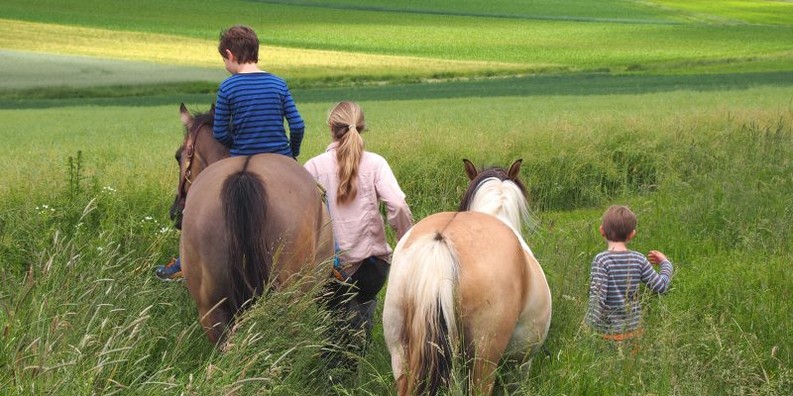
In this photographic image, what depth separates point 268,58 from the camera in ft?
158

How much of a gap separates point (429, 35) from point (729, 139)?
47.0m

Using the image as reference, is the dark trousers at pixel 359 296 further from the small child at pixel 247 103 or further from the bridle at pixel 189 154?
the bridle at pixel 189 154

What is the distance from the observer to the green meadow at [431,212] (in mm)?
4637

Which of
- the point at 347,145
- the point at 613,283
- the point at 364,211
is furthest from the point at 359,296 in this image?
the point at 613,283

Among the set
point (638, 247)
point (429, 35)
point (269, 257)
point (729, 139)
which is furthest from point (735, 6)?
point (269, 257)

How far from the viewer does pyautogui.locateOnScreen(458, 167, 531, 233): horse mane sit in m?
5.65

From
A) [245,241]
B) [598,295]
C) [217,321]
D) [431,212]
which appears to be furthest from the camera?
[431,212]

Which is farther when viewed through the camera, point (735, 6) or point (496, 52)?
point (735, 6)

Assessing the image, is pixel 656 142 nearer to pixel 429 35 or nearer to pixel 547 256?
pixel 547 256

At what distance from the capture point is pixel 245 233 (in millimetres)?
5402

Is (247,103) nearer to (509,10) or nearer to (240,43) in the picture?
(240,43)

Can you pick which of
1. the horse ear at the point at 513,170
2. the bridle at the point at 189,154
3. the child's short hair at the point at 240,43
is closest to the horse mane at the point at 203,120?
the bridle at the point at 189,154

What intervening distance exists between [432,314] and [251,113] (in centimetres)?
207

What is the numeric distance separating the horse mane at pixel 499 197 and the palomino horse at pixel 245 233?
2.74ft
